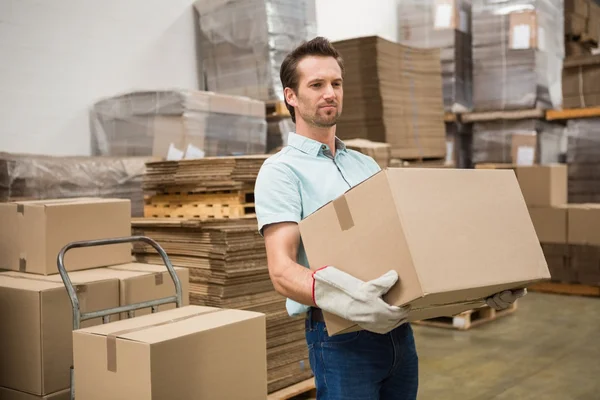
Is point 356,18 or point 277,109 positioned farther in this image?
point 356,18

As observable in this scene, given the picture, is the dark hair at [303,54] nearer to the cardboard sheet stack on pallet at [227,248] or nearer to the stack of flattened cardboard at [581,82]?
the cardboard sheet stack on pallet at [227,248]

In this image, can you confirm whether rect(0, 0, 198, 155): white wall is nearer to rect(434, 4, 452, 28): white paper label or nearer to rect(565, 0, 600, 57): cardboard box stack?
rect(434, 4, 452, 28): white paper label

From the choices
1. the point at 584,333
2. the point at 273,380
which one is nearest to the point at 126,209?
the point at 273,380

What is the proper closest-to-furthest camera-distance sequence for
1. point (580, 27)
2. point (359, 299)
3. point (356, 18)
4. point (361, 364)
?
point (359, 299), point (361, 364), point (356, 18), point (580, 27)

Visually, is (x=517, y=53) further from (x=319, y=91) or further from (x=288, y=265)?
(x=288, y=265)

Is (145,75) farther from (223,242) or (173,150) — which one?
(223,242)

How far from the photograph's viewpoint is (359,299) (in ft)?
5.84

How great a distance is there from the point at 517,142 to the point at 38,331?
21.2 feet

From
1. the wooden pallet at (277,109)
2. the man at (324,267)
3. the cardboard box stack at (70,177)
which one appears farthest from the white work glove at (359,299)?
the wooden pallet at (277,109)

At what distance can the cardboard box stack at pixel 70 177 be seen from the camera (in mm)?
4160

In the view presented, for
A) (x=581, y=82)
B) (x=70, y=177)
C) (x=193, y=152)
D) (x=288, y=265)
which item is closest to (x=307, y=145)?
(x=288, y=265)

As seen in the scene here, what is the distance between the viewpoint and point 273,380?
4.15 m

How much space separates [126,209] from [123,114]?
1720 millimetres

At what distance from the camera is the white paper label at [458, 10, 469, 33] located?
840cm
